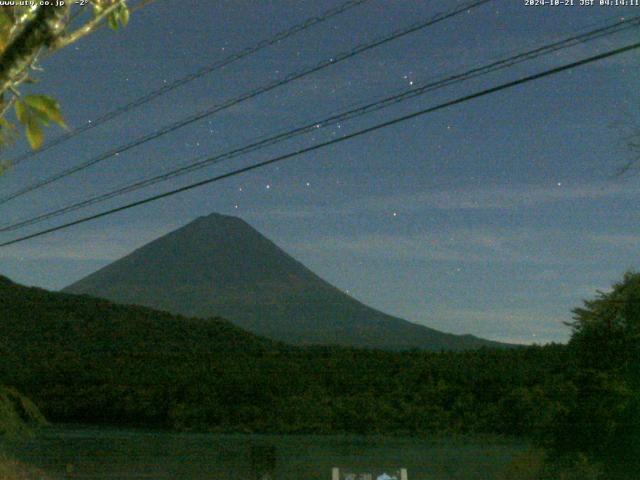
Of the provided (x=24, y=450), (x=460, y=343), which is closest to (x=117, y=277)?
(x=460, y=343)

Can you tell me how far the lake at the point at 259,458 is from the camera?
1617 centimetres

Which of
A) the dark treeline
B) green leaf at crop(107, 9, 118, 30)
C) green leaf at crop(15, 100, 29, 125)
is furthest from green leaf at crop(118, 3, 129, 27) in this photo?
the dark treeline

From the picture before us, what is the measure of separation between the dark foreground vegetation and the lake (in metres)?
1.08

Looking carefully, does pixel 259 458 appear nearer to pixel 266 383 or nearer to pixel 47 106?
pixel 266 383

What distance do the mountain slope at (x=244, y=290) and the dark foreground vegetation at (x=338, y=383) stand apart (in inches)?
574

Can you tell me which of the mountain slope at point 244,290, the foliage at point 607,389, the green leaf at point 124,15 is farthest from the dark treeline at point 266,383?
the mountain slope at point 244,290

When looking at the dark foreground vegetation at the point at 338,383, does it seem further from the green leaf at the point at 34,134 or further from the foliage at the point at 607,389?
the green leaf at the point at 34,134

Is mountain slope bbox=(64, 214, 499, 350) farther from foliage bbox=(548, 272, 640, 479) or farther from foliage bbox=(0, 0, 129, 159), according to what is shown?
foliage bbox=(0, 0, 129, 159)

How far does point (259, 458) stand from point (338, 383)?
823 centimetres

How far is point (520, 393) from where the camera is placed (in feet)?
66.0

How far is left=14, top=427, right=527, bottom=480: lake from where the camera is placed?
16.2 m

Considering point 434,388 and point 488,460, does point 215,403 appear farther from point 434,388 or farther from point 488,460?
point 488,460

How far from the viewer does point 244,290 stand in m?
100

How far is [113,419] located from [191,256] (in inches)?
3832
